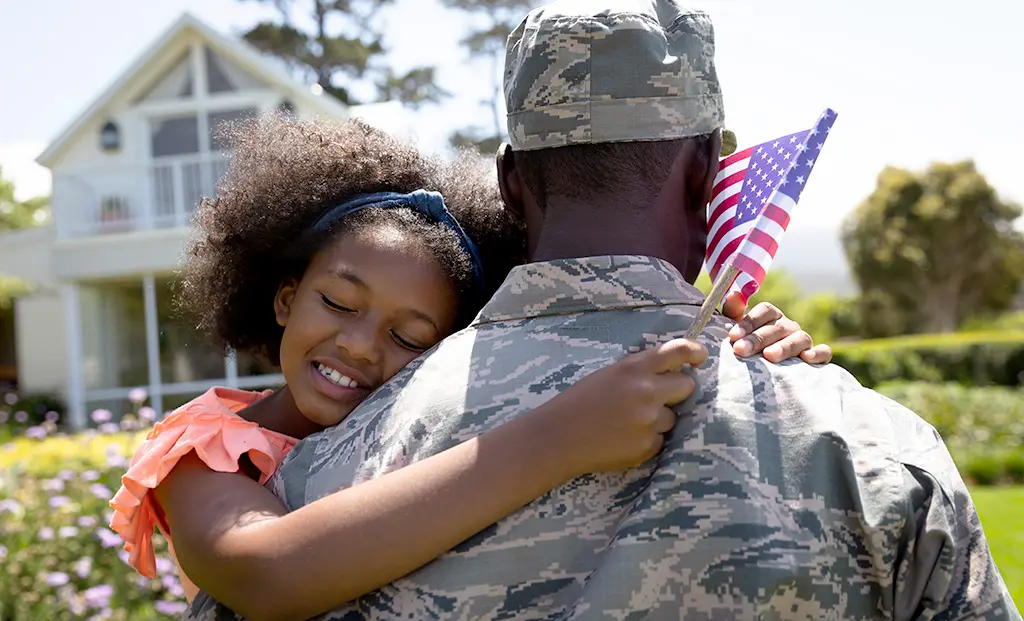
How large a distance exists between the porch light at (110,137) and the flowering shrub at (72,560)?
14122 mm

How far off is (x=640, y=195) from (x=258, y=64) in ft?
58.7

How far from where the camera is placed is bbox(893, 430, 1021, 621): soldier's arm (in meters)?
1.40

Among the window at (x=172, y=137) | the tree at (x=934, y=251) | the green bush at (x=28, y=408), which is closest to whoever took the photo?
the green bush at (x=28, y=408)

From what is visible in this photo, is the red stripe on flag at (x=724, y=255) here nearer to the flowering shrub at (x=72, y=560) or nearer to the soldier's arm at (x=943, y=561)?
the soldier's arm at (x=943, y=561)

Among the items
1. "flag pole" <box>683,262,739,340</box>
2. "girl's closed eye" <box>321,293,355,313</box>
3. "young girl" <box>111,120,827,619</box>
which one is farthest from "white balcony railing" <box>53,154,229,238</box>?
"flag pole" <box>683,262,739,340</box>

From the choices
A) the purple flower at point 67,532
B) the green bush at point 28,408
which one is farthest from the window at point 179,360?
the purple flower at point 67,532

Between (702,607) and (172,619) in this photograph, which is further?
(172,619)

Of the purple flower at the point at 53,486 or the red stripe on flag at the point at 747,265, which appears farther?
the purple flower at the point at 53,486

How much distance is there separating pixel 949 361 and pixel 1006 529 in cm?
1195

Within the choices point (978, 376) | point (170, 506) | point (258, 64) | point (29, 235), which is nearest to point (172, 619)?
point (170, 506)

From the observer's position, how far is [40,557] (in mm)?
5648

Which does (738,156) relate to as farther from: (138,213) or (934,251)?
(934,251)

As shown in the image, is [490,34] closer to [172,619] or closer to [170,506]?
[172,619]

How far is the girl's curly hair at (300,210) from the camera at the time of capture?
235cm
